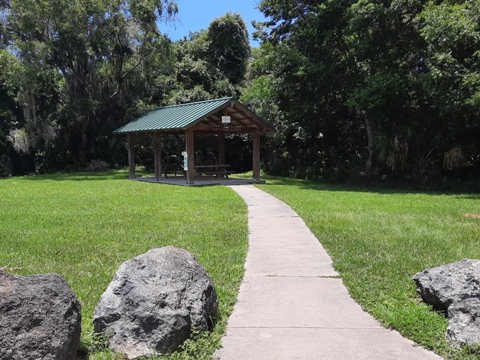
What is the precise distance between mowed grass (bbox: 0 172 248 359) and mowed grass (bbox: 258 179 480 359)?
1.50 metres

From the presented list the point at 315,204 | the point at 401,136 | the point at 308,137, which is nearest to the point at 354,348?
the point at 315,204

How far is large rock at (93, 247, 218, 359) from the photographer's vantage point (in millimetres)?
3682

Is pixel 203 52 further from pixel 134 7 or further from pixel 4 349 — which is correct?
pixel 4 349

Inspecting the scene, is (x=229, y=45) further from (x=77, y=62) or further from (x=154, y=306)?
(x=154, y=306)

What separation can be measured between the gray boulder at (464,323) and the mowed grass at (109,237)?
199 cm

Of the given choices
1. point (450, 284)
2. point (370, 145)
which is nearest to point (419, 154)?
point (370, 145)

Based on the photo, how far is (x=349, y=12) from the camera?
58.0 feet

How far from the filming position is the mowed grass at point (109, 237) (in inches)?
211

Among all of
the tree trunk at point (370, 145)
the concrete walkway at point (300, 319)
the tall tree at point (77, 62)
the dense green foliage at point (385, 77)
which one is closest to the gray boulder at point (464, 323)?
the concrete walkway at point (300, 319)

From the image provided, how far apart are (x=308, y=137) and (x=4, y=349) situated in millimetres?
23255

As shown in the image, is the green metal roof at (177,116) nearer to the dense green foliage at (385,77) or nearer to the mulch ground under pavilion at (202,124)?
the mulch ground under pavilion at (202,124)

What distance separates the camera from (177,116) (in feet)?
67.7

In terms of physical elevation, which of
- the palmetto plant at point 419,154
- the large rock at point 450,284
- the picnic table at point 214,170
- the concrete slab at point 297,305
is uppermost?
→ the palmetto plant at point 419,154

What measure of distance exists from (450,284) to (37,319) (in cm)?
356
